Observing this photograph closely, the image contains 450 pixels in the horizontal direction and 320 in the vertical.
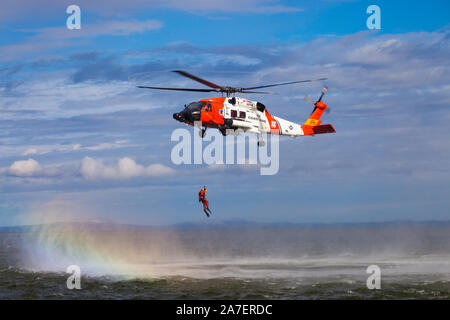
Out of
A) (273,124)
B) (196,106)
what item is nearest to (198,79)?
(196,106)

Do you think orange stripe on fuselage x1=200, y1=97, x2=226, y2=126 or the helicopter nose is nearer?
the helicopter nose

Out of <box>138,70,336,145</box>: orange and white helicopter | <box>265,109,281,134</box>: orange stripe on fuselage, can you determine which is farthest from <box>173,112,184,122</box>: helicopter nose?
<box>265,109,281,134</box>: orange stripe on fuselage

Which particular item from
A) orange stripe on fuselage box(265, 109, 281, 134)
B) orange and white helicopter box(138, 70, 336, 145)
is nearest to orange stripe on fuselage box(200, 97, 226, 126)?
orange and white helicopter box(138, 70, 336, 145)

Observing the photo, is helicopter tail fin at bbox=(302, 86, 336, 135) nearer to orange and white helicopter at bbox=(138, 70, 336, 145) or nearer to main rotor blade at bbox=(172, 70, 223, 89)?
orange and white helicopter at bbox=(138, 70, 336, 145)

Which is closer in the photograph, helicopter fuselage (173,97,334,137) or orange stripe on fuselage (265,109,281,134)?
helicopter fuselage (173,97,334,137)

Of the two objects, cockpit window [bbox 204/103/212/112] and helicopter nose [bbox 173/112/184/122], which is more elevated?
cockpit window [bbox 204/103/212/112]

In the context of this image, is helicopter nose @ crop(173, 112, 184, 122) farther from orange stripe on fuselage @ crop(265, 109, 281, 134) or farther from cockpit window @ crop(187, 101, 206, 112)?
orange stripe on fuselage @ crop(265, 109, 281, 134)

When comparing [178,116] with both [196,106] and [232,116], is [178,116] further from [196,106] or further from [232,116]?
[232,116]

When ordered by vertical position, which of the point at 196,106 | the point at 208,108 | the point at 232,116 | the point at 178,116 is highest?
the point at 196,106

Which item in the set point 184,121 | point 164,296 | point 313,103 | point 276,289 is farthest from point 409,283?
point 184,121

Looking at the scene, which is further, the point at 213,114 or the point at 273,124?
the point at 273,124

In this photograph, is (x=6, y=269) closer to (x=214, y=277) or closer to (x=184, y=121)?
(x=214, y=277)

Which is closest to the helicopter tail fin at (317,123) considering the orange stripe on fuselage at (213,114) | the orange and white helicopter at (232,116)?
the orange and white helicopter at (232,116)

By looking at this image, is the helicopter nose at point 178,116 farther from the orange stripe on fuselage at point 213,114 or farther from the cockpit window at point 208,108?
the cockpit window at point 208,108
